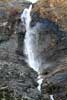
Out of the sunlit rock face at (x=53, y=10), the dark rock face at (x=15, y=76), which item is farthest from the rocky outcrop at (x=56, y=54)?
the dark rock face at (x=15, y=76)

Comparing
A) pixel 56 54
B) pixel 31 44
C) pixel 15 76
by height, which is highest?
pixel 31 44

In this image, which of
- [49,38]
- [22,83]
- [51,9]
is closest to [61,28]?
[49,38]

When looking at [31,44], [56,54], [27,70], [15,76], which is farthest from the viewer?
[31,44]

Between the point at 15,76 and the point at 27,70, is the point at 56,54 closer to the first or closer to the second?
the point at 27,70

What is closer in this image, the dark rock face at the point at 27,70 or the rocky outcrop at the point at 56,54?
the rocky outcrop at the point at 56,54

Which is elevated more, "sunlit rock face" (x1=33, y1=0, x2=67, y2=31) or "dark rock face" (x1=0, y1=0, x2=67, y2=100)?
"sunlit rock face" (x1=33, y1=0, x2=67, y2=31)

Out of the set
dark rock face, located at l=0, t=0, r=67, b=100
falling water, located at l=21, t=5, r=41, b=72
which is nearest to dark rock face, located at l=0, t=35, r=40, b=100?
dark rock face, located at l=0, t=0, r=67, b=100

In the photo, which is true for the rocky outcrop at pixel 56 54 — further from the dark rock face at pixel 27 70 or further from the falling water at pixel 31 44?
the falling water at pixel 31 44

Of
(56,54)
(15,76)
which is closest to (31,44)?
(56,54)

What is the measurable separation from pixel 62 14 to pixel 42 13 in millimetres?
1650

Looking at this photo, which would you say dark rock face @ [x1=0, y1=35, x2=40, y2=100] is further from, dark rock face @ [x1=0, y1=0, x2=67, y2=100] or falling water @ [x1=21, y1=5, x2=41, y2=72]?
falling water @ [x1=21, y1=5, x2=41, y2=72]

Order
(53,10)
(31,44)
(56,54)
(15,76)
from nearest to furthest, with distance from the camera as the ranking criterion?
1. (15,76)
2. (56,54)
3. (31,44)
4. (53,10)

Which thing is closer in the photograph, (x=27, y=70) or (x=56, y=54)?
(x=27, y=70)

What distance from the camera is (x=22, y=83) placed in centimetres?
2186
